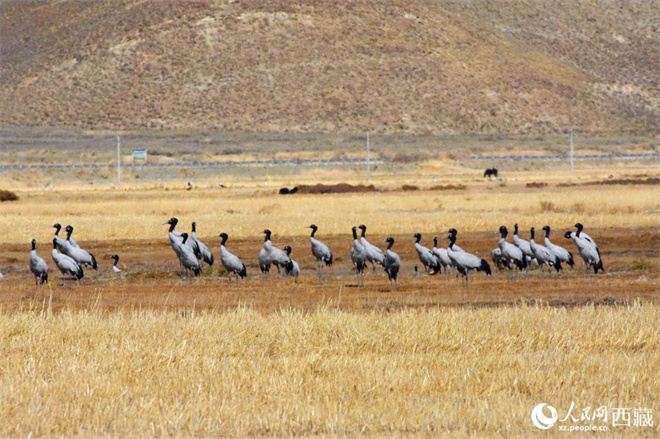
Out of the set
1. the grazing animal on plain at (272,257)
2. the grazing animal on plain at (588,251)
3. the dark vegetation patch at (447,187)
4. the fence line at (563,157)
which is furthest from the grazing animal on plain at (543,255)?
the fence line at (563,157)

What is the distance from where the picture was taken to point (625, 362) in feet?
41.0

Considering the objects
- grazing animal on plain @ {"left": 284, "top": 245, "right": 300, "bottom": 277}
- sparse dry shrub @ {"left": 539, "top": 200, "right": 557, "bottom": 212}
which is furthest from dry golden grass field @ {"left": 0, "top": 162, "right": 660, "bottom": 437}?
sparse dry shrub @ {"left": 539, "top": 200, "right": 557, "bottom": 212}

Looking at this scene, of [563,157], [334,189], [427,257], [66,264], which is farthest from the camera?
[563,157]

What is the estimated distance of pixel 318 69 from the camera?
117 meters

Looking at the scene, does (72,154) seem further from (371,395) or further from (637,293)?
(371,395)

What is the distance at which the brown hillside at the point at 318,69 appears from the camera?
111312 mm

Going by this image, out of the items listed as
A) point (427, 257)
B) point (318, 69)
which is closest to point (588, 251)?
point (427, 257)

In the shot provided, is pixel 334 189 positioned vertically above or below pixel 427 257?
below

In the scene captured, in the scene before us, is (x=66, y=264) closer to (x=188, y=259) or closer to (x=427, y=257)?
(x=188, y=259)

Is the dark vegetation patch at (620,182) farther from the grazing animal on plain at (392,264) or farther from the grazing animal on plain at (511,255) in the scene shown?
the grazing animal on plain at (392,264)

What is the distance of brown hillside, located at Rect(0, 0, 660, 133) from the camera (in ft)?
A: 365

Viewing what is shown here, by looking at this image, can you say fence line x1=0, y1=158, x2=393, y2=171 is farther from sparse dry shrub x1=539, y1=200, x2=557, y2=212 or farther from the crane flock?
the crane flock

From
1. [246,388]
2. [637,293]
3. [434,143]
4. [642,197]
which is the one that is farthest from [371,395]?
[434,143]

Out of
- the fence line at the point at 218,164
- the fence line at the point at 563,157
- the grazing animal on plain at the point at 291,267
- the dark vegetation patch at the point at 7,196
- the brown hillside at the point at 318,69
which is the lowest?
the dark vegetation patch at the point at 7,196
